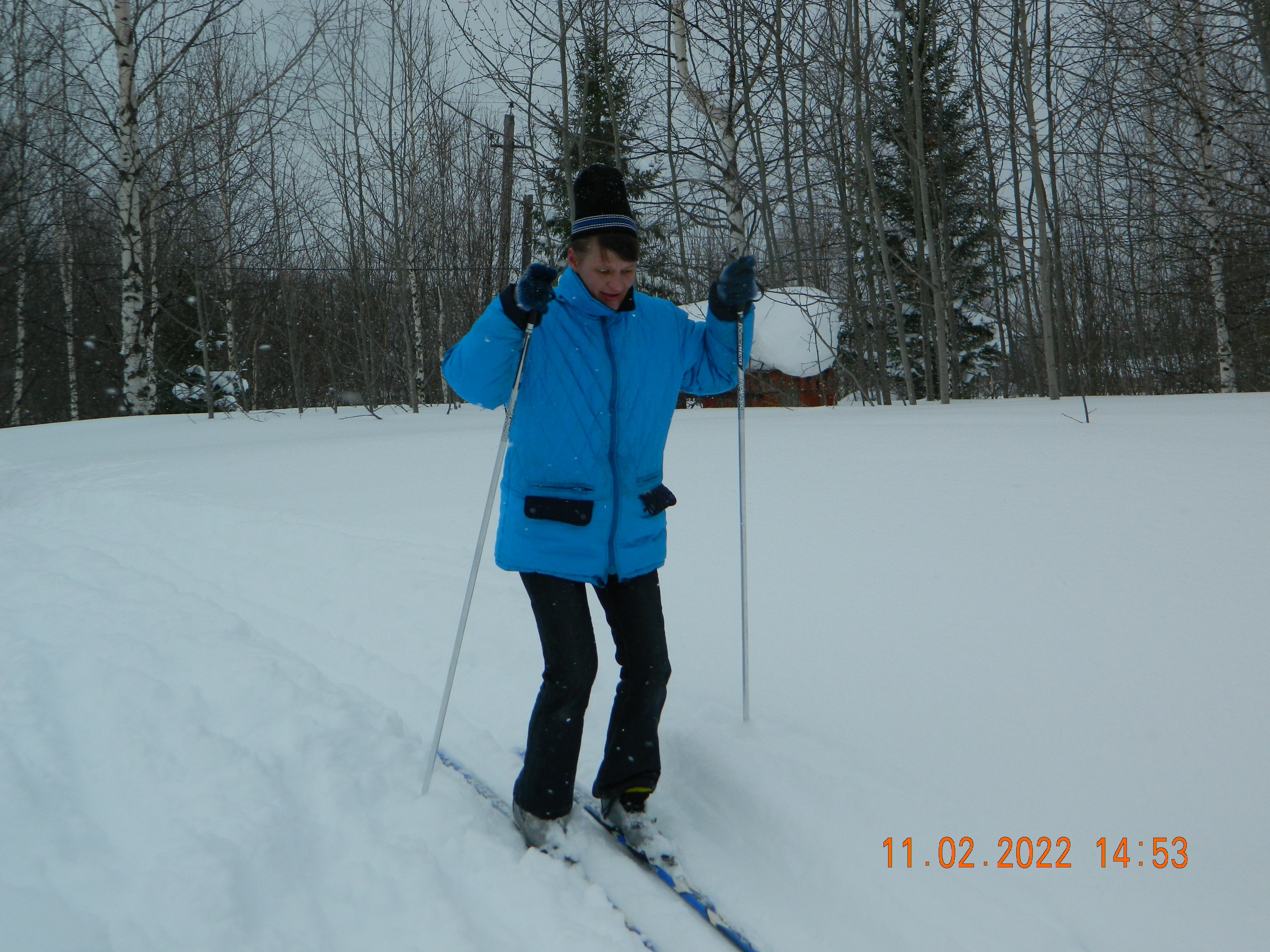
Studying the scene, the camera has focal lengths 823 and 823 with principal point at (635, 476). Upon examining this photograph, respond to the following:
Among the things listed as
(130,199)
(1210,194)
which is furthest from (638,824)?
(1210,194)

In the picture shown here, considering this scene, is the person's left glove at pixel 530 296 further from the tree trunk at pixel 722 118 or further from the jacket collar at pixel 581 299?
the tree trunk at pixel 722 118

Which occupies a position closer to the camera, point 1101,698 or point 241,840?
point 241,840

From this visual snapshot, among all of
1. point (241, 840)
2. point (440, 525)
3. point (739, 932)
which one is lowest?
point (739, 932)

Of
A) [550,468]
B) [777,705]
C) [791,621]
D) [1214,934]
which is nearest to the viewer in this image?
[1214,934]

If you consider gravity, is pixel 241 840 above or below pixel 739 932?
above

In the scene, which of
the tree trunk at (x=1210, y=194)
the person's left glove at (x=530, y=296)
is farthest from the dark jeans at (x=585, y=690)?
the tree trunk at (x=1210, y=194)

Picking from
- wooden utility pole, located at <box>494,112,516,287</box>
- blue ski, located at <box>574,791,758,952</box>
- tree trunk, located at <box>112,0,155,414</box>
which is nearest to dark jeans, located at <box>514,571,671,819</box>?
blue ski, located at <box>574,791,758,952</box>

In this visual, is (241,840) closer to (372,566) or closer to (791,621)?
(791,621)

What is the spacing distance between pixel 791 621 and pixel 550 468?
5.59 feet

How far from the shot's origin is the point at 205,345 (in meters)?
14.4

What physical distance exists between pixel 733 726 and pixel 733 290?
1.47 meters

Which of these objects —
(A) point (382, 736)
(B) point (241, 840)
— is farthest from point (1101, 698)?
(B) point (241, 840)
